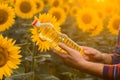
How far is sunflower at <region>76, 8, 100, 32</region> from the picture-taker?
5539 millimetres

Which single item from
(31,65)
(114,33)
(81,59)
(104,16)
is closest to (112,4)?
(104,16)

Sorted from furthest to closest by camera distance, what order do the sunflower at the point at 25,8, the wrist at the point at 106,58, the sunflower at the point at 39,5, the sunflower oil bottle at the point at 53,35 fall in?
the sunflower at the point at 39,5, the sunflower at the point at 25,8, the wrist at the point at 106,58, the sunflower oil bottle at the point at 53,35

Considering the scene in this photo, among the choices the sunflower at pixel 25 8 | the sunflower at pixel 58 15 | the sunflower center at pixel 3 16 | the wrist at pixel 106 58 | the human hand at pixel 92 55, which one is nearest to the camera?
the human hand at pixel 92 55

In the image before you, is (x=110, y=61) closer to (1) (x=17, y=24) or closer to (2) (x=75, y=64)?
(2) (x=75, y=64)

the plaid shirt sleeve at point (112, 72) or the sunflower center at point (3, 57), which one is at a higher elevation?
the sunflower center at point (3, 57)

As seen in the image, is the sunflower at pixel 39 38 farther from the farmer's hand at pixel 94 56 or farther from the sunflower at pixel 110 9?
the sunflower at pixel 110 9

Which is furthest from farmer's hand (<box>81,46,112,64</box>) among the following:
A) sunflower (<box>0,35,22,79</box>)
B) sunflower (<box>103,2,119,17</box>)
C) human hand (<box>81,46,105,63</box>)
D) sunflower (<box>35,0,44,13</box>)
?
sunflower (<box>103,2,119,17</box>)

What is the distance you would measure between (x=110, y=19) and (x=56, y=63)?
1.43 m

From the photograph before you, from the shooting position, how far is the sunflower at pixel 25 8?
4.89 m

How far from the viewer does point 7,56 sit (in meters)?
2.98

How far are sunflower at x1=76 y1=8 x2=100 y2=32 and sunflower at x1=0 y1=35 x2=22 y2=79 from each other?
8.42 ft

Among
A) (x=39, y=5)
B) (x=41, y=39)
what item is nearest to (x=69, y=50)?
(x=41, y=39)

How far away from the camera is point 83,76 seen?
480 cm

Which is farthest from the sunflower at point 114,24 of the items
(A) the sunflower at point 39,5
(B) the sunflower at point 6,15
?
(B) the sunflower at point 6,15
